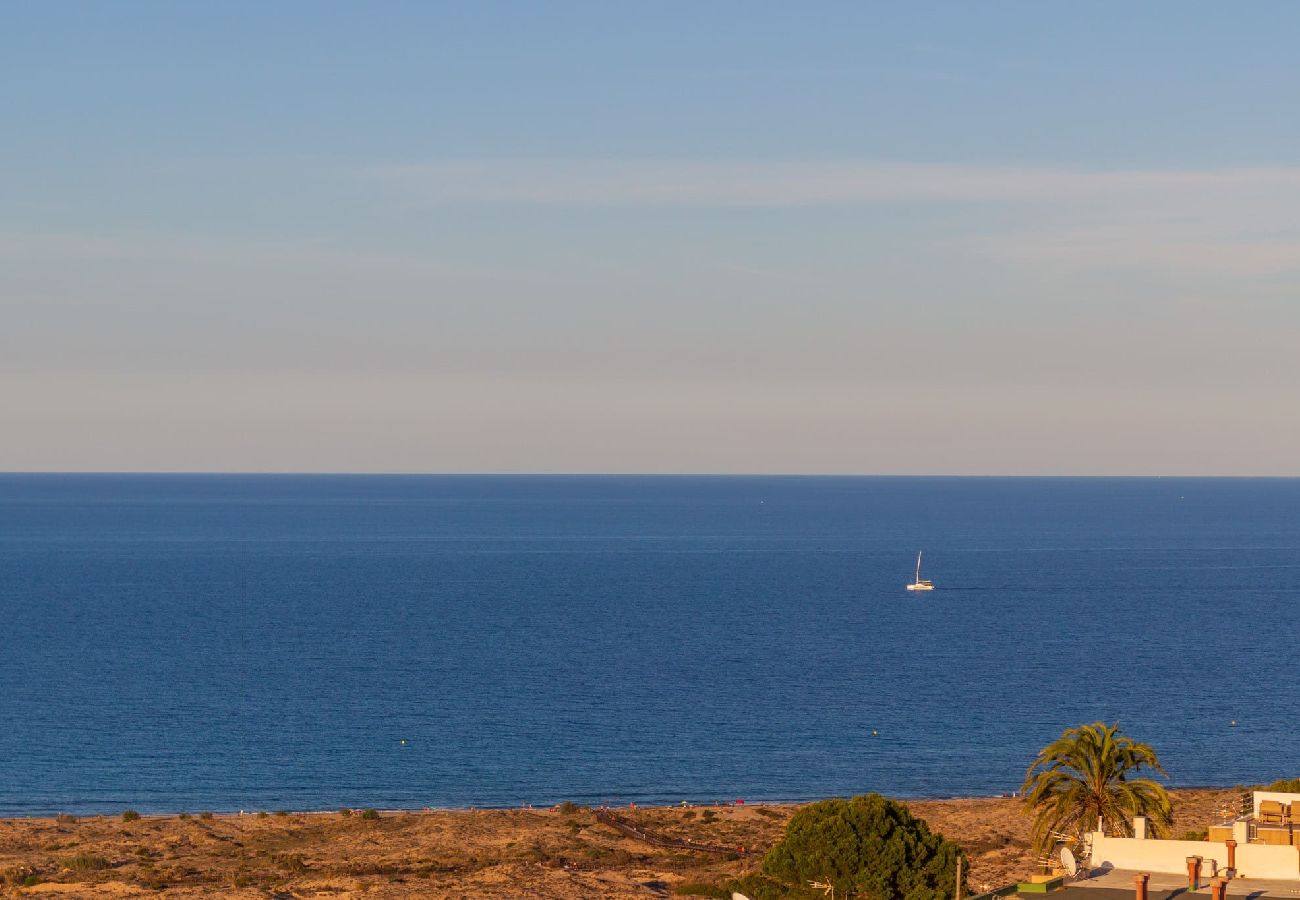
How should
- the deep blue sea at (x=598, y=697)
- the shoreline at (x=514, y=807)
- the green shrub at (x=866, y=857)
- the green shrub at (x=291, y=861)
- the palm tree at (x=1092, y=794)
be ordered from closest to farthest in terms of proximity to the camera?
the green shrub at (x=866, y=857), the palm tree at (x=1092, y=794), the green shrub at (x=291, y=861), the shoreline at (x=514, y=807), the deep blue sea at (x=598, y=697)

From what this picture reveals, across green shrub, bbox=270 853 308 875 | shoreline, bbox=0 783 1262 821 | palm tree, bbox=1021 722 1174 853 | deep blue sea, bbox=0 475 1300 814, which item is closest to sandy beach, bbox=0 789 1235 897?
green shrub, bbox=270 853 308 875

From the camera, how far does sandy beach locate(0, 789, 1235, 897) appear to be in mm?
54625

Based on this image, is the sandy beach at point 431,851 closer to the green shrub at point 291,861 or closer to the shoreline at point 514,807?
the green shrub at point 291,861

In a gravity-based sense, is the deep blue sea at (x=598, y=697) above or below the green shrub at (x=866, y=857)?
below

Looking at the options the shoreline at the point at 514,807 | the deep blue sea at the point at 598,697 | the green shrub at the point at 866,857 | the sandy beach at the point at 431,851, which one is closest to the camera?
the green shrub at the point at 866,857

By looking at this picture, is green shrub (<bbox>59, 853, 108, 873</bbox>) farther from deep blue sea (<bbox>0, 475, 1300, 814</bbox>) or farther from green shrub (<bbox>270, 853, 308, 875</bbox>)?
deep blue sea (<bbox>0, 475, 1300, 814</bbox>)

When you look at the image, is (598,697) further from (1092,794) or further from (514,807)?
(1092,794)

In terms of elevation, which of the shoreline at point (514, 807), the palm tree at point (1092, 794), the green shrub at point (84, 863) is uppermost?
the palm tree at point (1092, 794)

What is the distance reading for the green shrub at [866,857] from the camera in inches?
1777

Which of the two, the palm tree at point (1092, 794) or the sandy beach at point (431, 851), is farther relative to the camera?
the sandy beach at point (431, 851)

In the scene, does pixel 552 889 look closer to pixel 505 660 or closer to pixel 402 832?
pixel 402 832

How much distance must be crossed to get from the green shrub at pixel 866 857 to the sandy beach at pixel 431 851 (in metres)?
7.08

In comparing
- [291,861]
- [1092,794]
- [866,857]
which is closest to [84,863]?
A: [291,861]

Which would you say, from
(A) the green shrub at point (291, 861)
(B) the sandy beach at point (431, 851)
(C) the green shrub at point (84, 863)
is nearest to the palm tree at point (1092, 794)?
(B) the sandy beach at point (431, 851)
